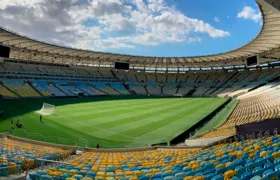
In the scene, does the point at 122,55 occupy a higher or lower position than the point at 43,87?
higher

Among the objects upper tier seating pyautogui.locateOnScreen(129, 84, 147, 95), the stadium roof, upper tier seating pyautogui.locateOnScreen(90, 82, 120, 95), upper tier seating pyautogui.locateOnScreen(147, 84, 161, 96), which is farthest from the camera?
upper tier seating pyautogui.locateOnScreen(147, 84, 161, 96)

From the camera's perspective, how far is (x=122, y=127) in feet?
86.4

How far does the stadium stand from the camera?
8422 mm

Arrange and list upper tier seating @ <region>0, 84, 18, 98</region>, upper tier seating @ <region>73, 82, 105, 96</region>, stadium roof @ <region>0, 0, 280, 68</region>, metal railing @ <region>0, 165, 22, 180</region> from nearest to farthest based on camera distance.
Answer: metal railing @ <region>0, 165, 22, 180</region> → stadium roof @ <region>0, 0, 280, 68</region> → upper tier seating @ <region>0, 84, 18, 98</region> → upper tier seating @ <region>73, 82, 105, 96</region>

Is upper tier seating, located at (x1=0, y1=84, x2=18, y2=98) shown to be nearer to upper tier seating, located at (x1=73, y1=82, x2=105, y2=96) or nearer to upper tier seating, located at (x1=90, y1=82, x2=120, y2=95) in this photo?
upper tier seating, located at (x1=73, y1=82, x2=105, y2=96)

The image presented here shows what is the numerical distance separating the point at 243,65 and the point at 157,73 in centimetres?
2550

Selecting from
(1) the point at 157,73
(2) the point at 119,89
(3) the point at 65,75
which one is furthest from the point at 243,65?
(3) the point at 65,75

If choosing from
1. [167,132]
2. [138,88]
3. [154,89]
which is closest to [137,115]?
[167,132]

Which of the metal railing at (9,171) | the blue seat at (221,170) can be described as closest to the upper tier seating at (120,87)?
the metal railing at (9,171)

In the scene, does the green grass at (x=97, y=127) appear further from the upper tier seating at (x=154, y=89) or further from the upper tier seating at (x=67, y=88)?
the upper tier seating at (x=154, y=89)

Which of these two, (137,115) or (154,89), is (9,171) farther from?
(154,89)

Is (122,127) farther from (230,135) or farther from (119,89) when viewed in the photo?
(119,89)

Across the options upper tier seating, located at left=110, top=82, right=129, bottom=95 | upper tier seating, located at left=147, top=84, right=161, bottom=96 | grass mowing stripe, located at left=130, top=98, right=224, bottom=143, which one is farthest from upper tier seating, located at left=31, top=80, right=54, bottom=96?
upper tier seating, located at left=147, top=84, right=161, bottom=96

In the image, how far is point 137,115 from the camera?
34.0m
